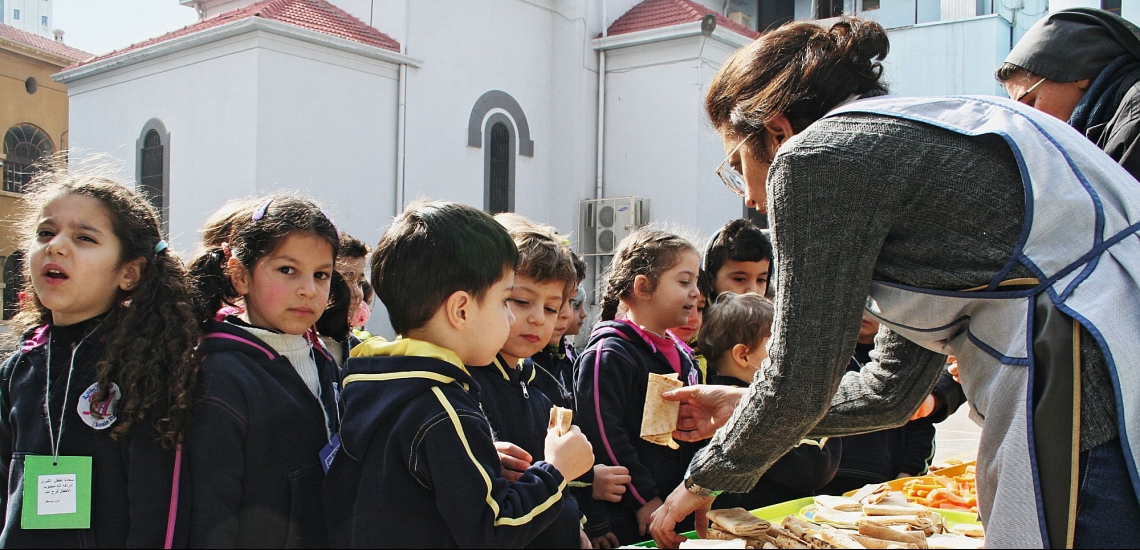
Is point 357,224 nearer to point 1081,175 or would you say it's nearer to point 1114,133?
point 1114,133

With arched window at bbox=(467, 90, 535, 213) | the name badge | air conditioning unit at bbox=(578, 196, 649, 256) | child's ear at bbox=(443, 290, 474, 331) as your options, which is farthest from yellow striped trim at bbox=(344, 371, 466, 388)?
air conditioning unit at bbox=(578, 196, 649, 256)

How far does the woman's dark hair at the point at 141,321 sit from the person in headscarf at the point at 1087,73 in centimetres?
282

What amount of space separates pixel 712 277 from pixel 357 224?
989cm

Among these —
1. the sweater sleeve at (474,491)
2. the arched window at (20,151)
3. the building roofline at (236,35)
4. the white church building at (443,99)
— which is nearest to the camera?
the sweater sleeve at (474,491)

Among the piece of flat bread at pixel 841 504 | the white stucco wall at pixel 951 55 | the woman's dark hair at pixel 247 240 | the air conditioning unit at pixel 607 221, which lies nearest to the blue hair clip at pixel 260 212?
the woman's dark hair at pixel 247 240

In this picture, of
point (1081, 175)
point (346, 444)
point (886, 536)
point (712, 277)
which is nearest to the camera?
point (1081, 175)

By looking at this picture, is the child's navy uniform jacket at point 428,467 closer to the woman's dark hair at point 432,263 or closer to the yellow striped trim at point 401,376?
the yellow striped trim at point 401,376

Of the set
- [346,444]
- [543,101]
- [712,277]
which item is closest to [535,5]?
[543,101]

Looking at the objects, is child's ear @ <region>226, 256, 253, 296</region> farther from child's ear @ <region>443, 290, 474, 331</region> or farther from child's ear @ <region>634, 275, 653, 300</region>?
child's ear @ <region>634, 275, 653, 300</region>

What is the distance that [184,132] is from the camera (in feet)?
42.8

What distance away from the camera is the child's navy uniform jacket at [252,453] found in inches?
84.9

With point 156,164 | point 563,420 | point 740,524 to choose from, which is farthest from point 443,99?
point 740,524

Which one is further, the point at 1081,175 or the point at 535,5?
the point at 535,5

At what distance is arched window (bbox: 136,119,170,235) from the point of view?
13.4 m
